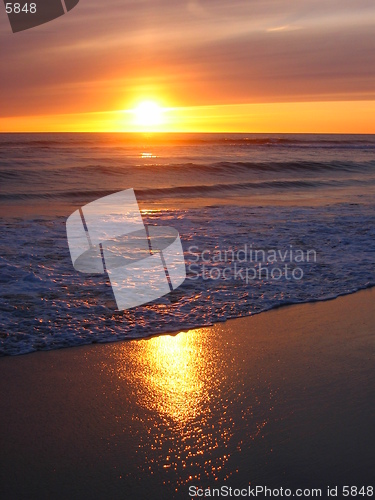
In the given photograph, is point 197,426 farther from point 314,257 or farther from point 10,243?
point 10,243

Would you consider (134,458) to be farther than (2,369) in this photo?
No

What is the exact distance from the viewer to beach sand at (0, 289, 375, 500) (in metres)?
2.78

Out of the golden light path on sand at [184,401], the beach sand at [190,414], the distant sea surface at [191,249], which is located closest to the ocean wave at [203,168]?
the distant sea surface at [191,249]

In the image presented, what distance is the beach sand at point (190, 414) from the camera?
2.78m

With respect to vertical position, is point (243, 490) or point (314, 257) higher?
point (243, 490)

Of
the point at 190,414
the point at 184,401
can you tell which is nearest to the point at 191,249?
the point at 184,401

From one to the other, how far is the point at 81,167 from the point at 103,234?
15.3 m

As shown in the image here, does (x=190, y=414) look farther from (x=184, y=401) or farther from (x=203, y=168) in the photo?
(x=203, y=168)

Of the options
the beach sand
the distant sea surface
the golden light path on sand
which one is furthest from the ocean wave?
the beach sand

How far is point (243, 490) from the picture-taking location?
106 inches

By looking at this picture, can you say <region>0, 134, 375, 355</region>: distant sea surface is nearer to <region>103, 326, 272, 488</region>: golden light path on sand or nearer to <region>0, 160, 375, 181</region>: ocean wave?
<region>103, 326, 272, 488</region>: golden light path on sand

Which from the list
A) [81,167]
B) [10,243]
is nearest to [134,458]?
[10,243]

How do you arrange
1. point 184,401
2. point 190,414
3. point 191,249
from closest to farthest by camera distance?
point 190,414 → point 184,401 → point 191,249

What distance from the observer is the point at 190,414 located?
3.38 metres
